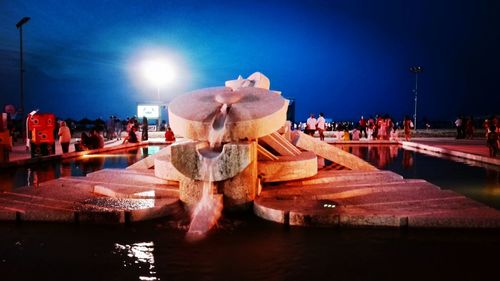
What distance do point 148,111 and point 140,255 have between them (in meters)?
27.9

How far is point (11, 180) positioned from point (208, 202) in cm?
605

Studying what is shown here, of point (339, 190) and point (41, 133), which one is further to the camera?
point (41, 133)

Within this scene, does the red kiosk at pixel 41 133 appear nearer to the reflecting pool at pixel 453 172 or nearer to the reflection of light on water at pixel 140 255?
the reflecting pool at pixel 453 172

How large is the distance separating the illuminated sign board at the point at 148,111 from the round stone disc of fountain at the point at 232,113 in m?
23.5

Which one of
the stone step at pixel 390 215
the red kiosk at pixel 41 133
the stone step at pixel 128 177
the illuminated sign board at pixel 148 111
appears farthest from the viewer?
the illuminated sign board at pixel 148 111

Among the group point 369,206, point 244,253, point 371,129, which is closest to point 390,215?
point 369,206

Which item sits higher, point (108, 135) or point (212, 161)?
point (212, 161)

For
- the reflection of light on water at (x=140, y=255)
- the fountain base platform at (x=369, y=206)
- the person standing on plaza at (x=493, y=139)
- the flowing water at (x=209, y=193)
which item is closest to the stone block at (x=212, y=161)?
the flowing water at (x=209, y=193)

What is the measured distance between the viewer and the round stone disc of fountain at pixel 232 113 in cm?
776

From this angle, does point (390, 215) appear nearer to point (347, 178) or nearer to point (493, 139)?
point (347, 178)

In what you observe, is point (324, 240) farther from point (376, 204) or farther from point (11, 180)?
point (11, 180)

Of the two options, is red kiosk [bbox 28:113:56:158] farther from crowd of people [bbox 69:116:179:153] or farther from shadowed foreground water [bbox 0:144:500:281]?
shadowed foreground water [bbox 0:144:500:281]

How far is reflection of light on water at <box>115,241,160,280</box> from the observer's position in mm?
4914

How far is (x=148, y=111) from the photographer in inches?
1284
